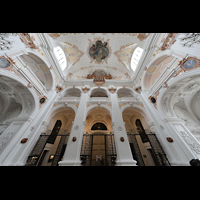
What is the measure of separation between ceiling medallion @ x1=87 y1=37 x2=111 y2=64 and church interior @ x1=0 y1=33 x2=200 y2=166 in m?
0.13

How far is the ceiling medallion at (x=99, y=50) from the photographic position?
11.4 m

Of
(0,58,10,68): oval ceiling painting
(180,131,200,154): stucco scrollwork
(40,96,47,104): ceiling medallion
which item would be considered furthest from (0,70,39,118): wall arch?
Result: (180,131,200,154): stucco scrollwork

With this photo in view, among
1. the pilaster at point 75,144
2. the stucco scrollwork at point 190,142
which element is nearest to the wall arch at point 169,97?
the stucco scrollwork at point 190,142

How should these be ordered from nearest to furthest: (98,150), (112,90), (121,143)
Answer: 1. (121,143)
2. (98,150)
3. (112,90)

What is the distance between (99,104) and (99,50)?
8391mm

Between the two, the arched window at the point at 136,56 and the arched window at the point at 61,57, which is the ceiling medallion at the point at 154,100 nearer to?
the arched window at the point at 136,56

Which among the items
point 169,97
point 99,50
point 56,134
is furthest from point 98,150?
point 99,50

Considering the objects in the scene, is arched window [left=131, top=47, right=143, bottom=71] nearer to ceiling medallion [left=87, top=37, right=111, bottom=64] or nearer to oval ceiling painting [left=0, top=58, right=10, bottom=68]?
ceiling medallion [left=87, top=37, right=111, bottom=64]

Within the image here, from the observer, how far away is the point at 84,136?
21.8 feet

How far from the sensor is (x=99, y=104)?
8.31 meters

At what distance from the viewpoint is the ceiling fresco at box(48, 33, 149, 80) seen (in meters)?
10.6

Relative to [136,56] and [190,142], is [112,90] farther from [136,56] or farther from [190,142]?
[190,142]

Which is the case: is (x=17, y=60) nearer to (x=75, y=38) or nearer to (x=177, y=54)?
(x=75, y=38)

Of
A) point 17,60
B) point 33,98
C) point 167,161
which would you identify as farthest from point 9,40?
point 167,161
